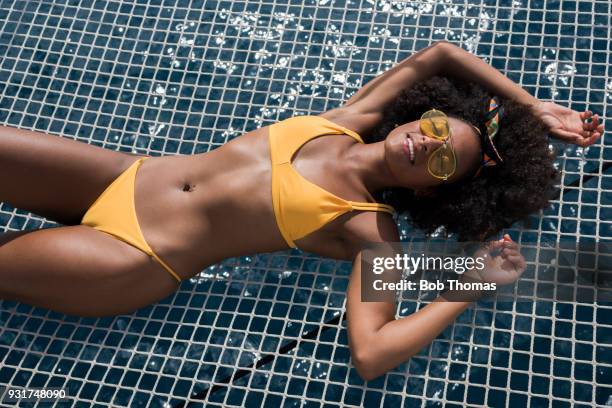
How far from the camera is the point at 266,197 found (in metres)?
2.56

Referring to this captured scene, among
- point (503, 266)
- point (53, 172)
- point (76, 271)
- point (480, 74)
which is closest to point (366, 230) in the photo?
point (503, 266)

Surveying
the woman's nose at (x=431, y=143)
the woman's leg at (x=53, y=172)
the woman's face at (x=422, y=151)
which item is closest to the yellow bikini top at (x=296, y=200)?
the woman's face at (x=422, y=151)

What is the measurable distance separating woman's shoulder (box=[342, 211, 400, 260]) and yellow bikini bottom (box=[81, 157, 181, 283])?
0.64m

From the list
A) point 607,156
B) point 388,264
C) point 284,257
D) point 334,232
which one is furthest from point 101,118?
point 607,156

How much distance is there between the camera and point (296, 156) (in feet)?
8.66

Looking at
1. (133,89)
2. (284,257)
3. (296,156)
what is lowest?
(284,257)

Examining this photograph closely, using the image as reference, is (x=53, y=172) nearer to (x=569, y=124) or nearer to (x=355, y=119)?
(x=355, y=119)

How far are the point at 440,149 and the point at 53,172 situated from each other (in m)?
1.34

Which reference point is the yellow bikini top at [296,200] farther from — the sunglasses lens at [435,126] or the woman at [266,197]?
the sunglasses lens at [435,126]

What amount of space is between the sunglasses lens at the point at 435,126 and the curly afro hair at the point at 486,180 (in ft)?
0.73

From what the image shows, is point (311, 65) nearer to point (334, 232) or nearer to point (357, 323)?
point (334, 232)

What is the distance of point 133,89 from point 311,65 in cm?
84

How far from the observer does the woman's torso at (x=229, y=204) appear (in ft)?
8.43

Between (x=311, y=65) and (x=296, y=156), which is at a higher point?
(x=296, y=156)
